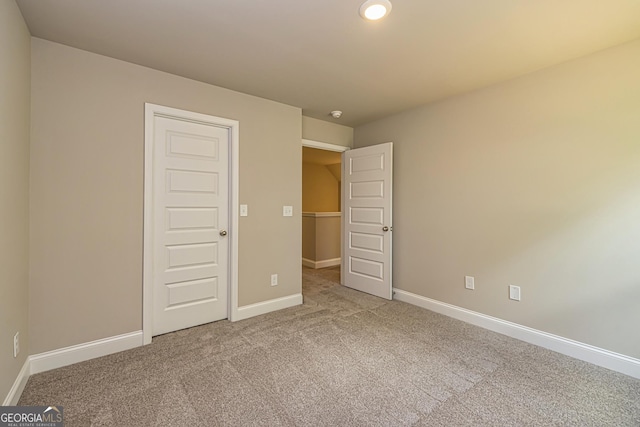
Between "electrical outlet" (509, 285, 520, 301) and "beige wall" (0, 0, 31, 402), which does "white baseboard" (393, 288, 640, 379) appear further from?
"beige wall" (0, 0, 31, 402)

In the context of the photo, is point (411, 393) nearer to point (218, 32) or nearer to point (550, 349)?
point (550, 349)

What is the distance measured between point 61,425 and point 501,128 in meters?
3.90

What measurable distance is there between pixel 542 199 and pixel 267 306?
2.89 metres

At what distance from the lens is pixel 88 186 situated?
216 centimetres

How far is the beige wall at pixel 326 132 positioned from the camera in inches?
145

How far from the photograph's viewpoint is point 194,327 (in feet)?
8.91

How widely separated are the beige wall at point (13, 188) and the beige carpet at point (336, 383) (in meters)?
0.43

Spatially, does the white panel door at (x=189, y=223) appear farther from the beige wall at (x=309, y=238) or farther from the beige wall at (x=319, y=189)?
the beige wall at (x=319, y=189)

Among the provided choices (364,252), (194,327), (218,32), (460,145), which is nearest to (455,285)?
(364,252)

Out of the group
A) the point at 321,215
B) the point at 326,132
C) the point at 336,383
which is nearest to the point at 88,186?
the point at 336,383

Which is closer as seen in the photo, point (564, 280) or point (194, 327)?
Answer: point (564, 280)

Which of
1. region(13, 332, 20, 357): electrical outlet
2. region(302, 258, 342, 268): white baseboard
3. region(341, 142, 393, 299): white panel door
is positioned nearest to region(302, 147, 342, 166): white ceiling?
region(341, 142, 393, 299): white panel door

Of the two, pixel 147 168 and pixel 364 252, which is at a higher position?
pixel 147 168

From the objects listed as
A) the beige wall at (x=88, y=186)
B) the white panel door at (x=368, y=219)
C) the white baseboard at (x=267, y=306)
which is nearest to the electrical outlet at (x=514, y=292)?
the white panel door at (x=368, y=219)
